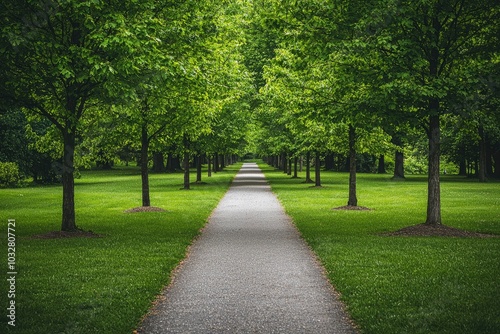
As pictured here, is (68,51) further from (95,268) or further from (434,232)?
(434,232)

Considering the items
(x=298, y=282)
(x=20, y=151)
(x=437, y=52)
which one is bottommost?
(x=298, y=282)

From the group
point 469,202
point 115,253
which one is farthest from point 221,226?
point 469,202

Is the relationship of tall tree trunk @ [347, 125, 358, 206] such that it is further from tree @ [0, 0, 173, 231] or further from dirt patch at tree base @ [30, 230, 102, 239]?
tree @ [0, 0, 173, 231]

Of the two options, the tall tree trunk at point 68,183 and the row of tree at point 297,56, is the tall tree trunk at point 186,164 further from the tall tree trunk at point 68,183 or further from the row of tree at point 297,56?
the tall tree trunk at point 68,183

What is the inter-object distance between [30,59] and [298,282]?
9.00 m

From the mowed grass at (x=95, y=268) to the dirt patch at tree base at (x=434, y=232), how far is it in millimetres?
6056

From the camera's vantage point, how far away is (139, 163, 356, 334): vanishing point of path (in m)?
6.52

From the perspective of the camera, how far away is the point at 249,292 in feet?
26.6

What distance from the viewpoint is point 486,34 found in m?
13.7

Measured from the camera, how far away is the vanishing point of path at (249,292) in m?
6.52

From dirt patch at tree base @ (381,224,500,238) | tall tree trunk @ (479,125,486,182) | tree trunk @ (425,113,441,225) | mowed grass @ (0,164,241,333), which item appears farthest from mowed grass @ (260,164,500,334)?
tall tree trunk @ (479,125,486,182)

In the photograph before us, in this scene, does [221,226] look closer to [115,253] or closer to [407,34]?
[115,253]

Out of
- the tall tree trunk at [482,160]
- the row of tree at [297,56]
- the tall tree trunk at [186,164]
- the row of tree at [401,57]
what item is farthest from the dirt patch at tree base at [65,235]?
the tall tree trunk at [482,160]


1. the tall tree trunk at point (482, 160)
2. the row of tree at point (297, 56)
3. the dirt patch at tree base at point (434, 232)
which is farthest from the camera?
the tall tree trunk at point (482, 160)
